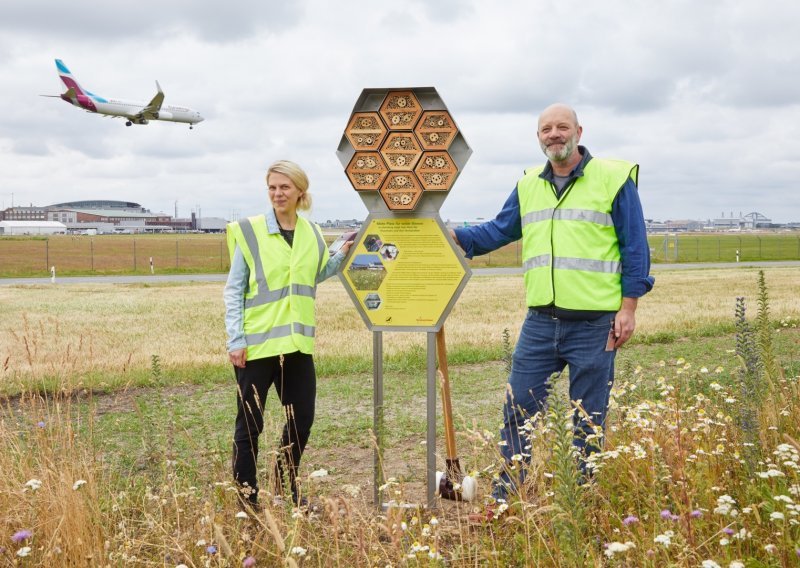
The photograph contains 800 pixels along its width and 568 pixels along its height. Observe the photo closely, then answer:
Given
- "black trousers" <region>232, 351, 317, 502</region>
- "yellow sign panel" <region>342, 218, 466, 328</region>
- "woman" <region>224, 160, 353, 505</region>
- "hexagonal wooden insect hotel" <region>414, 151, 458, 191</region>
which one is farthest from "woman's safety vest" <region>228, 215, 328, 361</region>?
"hexagonal wooden insect hotel" <region>414, 151, 458, 191</region>

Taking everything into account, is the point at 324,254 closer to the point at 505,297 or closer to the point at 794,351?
the point at 794,351

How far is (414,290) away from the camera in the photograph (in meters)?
4.96

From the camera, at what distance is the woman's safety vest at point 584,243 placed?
4723 mm

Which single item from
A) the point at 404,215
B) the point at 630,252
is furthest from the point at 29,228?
the point at 630,252

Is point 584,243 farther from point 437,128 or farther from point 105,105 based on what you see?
point 105,105

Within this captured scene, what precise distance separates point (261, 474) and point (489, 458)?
5.58ft

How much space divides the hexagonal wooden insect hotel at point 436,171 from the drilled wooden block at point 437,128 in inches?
2.2

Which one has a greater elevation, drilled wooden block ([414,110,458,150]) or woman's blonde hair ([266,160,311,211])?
drilled wooden block ([414,110,458,150])

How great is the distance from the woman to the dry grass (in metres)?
1.19

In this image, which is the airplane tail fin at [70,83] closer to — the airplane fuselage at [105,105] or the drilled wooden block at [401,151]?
the airplane fuselage at [105,105]

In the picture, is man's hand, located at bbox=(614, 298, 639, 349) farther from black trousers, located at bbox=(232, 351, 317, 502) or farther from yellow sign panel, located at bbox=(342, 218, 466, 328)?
black trousers, located at bbox=(232, 351, 317, 502)

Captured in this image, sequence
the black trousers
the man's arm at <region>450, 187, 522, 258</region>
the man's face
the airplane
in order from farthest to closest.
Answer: the airplane → the man's arm at <region>450, 187, 522, 258</region> → the black trousers → the man's face

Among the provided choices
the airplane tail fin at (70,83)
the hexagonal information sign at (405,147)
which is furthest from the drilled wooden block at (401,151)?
the airplane tail fin at (70,83)

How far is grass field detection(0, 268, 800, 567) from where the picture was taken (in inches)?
132
